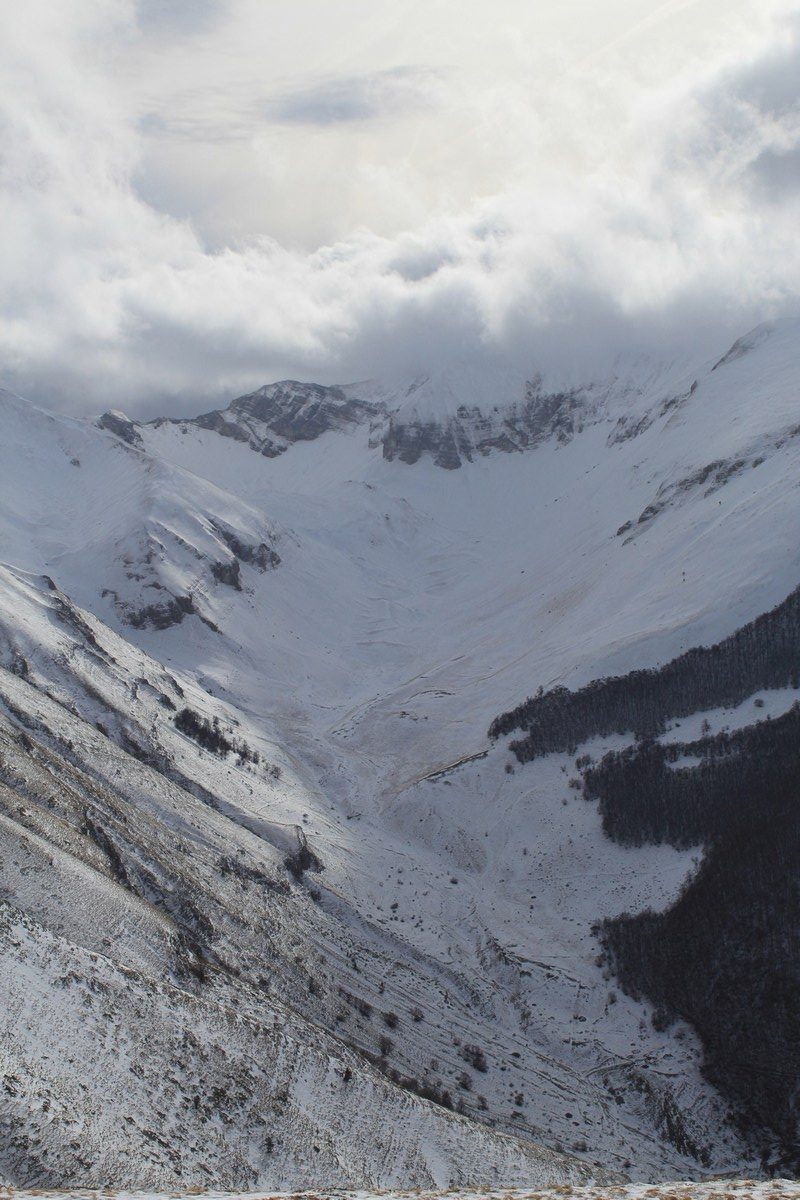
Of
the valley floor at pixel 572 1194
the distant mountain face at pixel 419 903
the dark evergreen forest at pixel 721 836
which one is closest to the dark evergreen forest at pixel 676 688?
the dark evergreen forest at pixel 721 836

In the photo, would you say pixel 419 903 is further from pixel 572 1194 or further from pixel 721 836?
pixel 572 1194

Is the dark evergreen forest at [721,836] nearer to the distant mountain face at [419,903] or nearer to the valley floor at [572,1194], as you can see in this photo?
the distant mountain face at [419,903]

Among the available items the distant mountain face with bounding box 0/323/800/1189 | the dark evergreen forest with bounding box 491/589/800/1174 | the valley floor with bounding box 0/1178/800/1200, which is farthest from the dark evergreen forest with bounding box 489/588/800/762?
the valley floor with bounding box 0/1178/800/1200

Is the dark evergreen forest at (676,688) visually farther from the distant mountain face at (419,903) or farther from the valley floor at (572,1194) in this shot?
the valley floor at (572,1194)

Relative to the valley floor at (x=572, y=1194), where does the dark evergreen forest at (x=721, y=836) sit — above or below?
above

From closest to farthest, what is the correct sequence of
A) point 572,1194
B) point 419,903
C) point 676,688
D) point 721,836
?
point 572,1194 < point 721,836 < point 419,903 < point 676,688

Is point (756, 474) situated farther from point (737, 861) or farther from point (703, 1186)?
point (703, 1186)

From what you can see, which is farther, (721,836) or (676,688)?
(676,688)

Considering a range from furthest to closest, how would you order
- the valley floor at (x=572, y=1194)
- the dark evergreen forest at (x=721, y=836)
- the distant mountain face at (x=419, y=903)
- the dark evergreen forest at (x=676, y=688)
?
the dark evergreen forest at (x=676, y=688), the dark evergreen forest at (x=721, y=836), the distant mountain face at (x=419, y=903), the valley floor at (x=572, y=1194)

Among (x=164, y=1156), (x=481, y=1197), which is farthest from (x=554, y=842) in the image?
(x=481, y=1197)

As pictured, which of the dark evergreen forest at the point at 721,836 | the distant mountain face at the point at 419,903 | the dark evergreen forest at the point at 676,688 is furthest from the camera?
the dark evergreen forest at the point at 676,688

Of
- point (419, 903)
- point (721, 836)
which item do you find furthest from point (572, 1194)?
point (721, 836)

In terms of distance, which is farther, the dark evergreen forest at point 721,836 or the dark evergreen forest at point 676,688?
the dark evergreen forest at point 676,688
